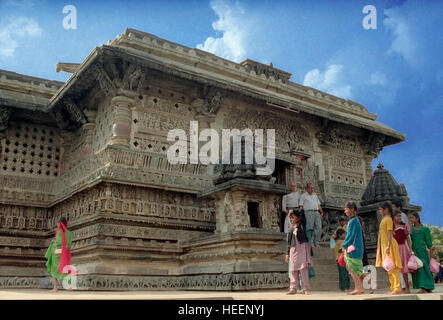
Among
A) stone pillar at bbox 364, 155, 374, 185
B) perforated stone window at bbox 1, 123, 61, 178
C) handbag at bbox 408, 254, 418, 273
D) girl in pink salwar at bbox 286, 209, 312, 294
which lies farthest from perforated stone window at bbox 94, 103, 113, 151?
stone pillar at bbox 364, 155, 374, 185

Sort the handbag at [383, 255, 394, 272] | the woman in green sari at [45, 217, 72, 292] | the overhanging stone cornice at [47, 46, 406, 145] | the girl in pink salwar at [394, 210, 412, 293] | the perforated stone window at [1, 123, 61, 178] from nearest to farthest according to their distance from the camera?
the handbag at [383, 255, 394, 272]
the girl in pink salwar at [394, 210, 412, 293]
the woman in green sari at [45, 217, 72, 292]
the overhanging stone cornice at [47, 46, 406, 145]
the perforated stone window at [1, 123, 61, 178]

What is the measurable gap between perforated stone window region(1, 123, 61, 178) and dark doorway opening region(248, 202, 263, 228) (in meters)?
6.44

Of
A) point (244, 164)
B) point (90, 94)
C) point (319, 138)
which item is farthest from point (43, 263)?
point (319, 138)

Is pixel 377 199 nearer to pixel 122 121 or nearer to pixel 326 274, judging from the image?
pixel 326 274

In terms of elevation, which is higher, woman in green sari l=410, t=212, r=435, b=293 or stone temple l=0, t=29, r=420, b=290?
stone temple l=0, t=29, r=420, b=290

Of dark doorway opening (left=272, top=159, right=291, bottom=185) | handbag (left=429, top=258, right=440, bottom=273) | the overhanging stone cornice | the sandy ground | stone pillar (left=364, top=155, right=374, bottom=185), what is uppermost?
the overhanging stone cornice

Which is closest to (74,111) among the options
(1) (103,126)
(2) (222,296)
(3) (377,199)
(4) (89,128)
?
(4) (89,128)

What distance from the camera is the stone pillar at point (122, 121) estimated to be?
10.5 meters

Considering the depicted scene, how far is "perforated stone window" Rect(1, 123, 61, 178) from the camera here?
491 inches

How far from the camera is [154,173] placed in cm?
1060

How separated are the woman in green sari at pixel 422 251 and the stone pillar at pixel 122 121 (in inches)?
253

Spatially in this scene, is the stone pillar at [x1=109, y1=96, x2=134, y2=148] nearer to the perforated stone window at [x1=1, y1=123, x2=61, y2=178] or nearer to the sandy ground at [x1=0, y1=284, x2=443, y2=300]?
the perforated stone window at [x1=1, y1=123, x2=61, y2=178]
